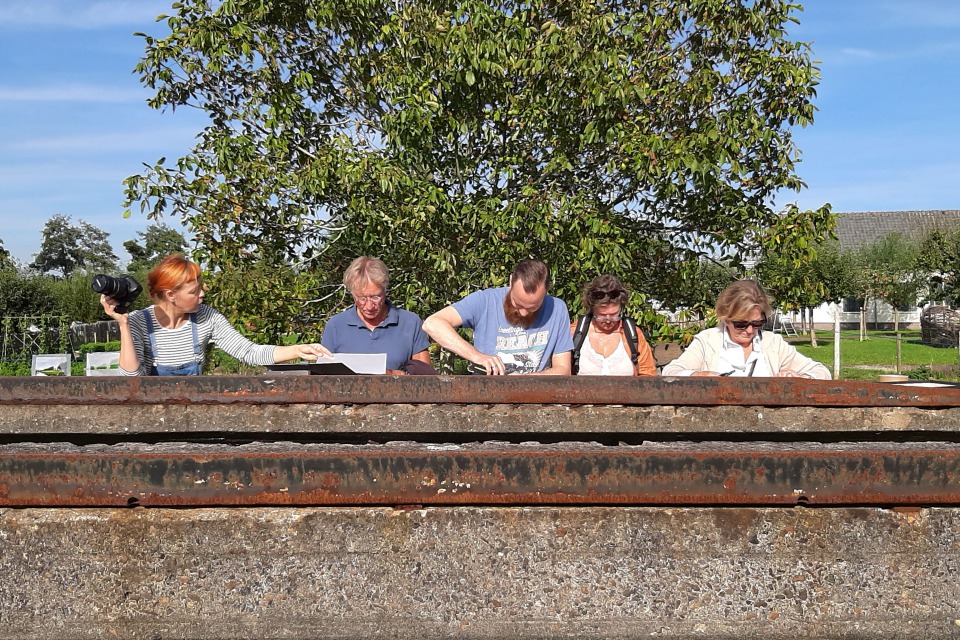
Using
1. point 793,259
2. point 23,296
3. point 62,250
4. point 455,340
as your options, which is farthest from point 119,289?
point 62,250

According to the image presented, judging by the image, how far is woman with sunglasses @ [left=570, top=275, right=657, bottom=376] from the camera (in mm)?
4598

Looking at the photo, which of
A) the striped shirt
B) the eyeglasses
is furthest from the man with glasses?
Answer: the eyeglasses

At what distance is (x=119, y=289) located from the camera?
3943 millimetres

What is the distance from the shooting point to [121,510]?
1973 mm

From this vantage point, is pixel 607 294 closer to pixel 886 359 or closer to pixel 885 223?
pixel 886 359

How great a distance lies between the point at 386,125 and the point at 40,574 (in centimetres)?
588

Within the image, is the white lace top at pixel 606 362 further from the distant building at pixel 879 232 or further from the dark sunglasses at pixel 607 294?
the distant building at pixel 879 232

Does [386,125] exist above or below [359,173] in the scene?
above

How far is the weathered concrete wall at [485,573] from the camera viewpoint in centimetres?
196

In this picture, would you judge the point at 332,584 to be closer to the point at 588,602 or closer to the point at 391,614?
the point at 391,614

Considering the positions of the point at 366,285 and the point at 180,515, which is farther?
the point at 366,285

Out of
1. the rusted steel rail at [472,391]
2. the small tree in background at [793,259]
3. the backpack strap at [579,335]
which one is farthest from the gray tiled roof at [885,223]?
the rusted steel rail at [472,391]

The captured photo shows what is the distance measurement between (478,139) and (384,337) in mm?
3878

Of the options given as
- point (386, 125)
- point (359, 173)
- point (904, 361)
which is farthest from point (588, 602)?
point (904, 361)
